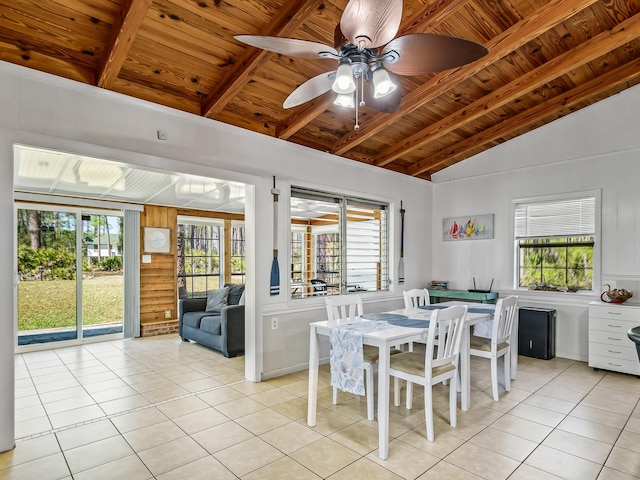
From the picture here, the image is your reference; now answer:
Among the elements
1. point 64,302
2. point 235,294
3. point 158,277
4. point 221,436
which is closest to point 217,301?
point 235,294

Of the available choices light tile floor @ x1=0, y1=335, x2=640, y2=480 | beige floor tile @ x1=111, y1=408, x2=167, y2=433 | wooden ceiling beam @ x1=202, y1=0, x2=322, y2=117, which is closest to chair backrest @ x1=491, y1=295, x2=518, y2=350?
light tile floor @ x1=0, y1=335, x2=640, y2=480

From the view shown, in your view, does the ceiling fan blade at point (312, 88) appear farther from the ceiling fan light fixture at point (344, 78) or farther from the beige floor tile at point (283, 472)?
the beige floor tile at point (283, 472)

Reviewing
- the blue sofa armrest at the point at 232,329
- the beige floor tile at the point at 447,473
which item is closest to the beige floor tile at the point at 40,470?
the beige floor tile at the point at 447,473

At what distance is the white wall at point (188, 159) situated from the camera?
2627 millimetres

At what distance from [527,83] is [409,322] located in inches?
110

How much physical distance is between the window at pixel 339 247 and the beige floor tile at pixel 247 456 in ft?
6.50

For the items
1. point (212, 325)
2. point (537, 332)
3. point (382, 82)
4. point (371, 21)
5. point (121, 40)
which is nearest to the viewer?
point (371, 21)

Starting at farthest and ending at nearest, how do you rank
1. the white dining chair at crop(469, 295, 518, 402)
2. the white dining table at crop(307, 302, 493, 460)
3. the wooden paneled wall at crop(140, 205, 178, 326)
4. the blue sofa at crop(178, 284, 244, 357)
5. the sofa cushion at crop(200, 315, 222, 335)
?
the wooden paneled wall at crop(140, 205, 178, 326)
the sofa cushion at crop(200, 315, 222, 335)
the blue sofa at crop(178, 284, 244, 357)
the white dining chair at crop(469, 295, 518, 402)
the white dining table at crop(307, 302, 493, 460)

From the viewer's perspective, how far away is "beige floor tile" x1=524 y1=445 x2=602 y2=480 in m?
2.31

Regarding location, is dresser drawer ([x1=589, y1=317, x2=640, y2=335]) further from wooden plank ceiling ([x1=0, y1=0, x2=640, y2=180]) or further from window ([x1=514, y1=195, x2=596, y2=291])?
wooden plank ceiling ([x1=0, y1=0, x2=640, y2=180])

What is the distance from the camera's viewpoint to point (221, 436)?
9.25ft

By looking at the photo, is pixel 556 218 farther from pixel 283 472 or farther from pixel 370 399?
pixel 283 472

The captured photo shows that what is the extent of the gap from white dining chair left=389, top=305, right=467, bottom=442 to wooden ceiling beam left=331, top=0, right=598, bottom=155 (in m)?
2.16

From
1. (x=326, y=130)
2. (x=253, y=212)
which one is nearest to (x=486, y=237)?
(x=326, y=130)
